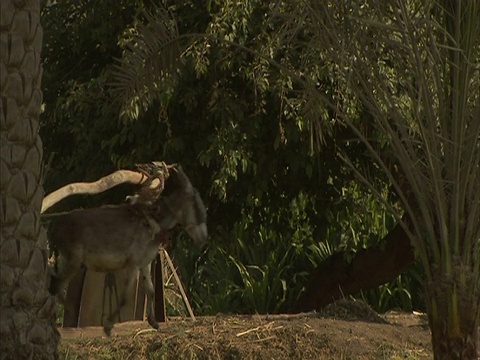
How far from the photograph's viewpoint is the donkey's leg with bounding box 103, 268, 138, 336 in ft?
24.2

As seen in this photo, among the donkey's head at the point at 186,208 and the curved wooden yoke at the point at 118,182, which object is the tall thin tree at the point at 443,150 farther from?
the curved wooden yoke at the point at 118,182

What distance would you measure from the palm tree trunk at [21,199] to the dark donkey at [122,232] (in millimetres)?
1003

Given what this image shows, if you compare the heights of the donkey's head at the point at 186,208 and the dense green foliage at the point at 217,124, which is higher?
the dense green foliage at the point at 217,124

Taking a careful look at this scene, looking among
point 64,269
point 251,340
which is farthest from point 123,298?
point 251,340

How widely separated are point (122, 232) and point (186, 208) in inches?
17.7

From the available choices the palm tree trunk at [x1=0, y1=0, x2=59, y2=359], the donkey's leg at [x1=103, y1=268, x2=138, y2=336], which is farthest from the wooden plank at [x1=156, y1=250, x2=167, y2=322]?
the palm tree trunk at [x1=0, y1=0, x2=59, y2=359]

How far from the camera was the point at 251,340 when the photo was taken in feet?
29.9

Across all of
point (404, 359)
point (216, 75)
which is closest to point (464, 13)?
point (404, 359)

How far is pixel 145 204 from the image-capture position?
7309mm

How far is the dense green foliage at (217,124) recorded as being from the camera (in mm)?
10703

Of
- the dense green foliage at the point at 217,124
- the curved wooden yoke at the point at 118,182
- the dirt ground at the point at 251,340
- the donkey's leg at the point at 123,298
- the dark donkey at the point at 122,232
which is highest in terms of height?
the dense green foliage at the point at 217,124

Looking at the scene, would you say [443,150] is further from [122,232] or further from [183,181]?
[122,232]

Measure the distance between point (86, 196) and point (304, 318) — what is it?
320 centimetres

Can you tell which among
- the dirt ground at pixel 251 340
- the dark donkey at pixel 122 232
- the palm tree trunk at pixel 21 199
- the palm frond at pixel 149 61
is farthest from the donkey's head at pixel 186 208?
the dirt ground at pixel 251 340
